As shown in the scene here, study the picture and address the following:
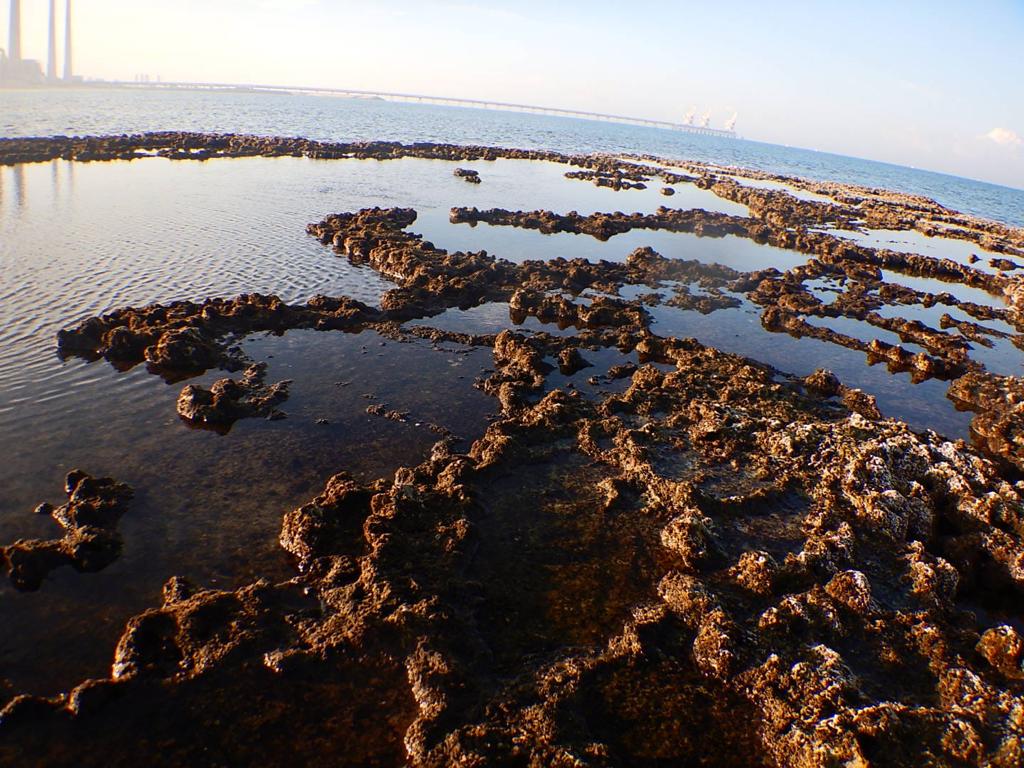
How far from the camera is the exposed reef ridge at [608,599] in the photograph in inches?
278

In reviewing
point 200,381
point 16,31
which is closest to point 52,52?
point 16,31

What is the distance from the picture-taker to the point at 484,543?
1046 centimetres

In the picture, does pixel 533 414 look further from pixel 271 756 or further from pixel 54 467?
pixel 54 467

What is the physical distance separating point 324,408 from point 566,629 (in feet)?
29.6

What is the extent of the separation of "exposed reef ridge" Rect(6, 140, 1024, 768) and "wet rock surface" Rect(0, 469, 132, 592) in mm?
1884

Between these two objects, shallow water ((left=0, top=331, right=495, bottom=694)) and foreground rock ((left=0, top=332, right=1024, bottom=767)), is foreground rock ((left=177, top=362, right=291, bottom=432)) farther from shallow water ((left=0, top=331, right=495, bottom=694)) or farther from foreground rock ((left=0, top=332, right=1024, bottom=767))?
foreground rock ((left=0, top=332, right=1024, bottom=767))

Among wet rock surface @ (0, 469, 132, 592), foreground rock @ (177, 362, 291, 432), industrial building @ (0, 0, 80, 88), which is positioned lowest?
wet rock surface @ (0, 469, 132, 592)

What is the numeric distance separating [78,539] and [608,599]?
9.15 metres

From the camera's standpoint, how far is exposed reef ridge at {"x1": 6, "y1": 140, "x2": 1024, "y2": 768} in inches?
278

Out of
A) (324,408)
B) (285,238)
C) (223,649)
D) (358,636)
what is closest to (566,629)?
(358,636)

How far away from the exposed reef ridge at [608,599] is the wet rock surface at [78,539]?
6.18 ft

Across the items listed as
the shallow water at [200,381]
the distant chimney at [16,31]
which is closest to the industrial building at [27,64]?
the distant chimney at [16,31]

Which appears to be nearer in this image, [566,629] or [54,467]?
[566,629]

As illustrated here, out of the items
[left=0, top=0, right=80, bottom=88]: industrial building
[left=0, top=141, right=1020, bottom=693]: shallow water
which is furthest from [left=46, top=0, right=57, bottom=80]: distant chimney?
[left=0, top=141, right=1020, bottom=693]: shallow water
